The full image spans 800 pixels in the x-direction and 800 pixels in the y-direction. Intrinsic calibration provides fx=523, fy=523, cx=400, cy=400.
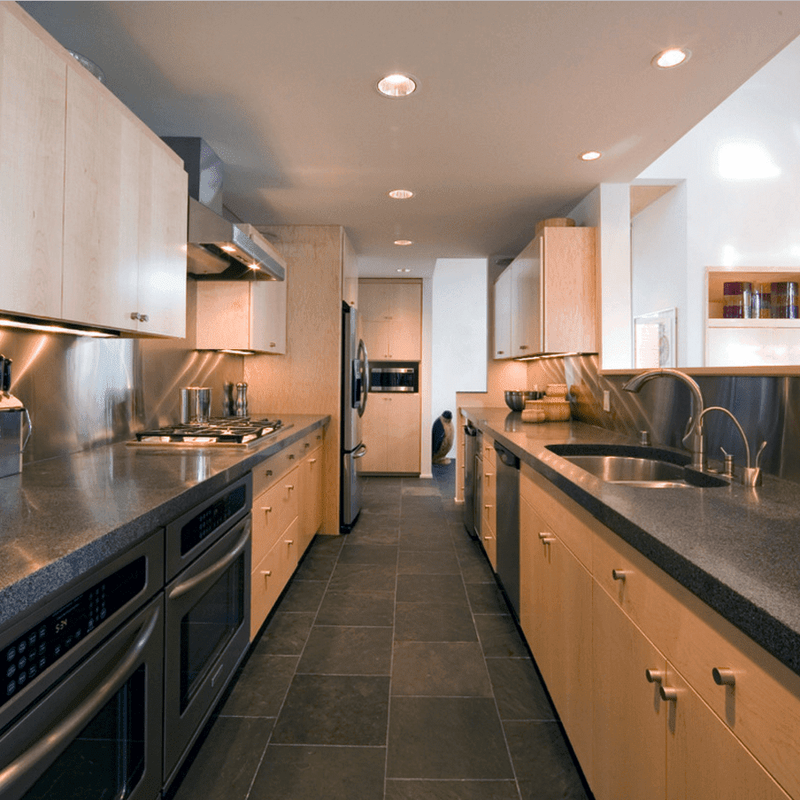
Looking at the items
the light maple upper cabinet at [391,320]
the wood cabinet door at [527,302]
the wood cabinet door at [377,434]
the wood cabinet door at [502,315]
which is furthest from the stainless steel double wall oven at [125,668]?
the light maple upper cabinet at [391,320]

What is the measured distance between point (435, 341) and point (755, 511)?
22.7ft

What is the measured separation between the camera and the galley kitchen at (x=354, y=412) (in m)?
0.96

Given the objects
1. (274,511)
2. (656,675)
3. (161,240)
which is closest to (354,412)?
(274,511)

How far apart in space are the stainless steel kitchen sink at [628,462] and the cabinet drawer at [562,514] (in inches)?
7.6

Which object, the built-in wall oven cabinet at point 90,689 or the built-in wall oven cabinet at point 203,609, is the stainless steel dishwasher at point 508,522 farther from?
the built-in wall oven cabinet at point 90,689

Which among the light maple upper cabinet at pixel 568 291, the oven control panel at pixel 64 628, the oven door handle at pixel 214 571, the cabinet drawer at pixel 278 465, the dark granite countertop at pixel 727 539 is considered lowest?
the oven door handle at pixel 214 571

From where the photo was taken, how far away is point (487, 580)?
311cm

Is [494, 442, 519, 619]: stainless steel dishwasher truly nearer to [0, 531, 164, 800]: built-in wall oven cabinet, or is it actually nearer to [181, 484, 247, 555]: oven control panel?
[181, 484, 247, 555]: oven control panel

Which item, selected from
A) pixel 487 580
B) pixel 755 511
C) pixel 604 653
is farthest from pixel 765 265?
pixel 604 653

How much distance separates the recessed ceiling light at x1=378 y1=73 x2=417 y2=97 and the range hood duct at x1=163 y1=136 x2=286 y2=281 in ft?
2.80

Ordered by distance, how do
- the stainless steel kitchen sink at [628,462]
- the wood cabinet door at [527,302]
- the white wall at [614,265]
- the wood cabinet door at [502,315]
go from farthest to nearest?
the wood cabinet door at [502,315] → the wood cabinet door at [527,302] → the white wall at [614,265] → the stainless steel kitchen sink at [628,462]

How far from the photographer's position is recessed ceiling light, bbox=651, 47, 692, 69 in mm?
1862

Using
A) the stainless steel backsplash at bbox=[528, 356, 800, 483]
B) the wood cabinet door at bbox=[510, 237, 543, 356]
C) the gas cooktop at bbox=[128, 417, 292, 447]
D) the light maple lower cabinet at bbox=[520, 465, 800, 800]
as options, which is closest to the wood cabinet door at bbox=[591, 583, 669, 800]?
the light maple lower cabinet at bbox=[520, 465, 800, 800]

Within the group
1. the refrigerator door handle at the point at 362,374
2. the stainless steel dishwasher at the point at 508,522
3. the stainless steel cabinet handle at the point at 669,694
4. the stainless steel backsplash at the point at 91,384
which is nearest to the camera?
the stainless steel cabinet handle at the point at 669,694
